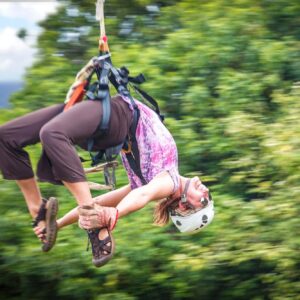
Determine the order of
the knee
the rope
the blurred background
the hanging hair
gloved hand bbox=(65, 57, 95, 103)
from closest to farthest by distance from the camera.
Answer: the knee < the rope < gloved hand bbox=(65, 57, 95, 103) < the hanging hair < the blurred background

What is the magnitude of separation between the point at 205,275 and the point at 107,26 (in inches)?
115

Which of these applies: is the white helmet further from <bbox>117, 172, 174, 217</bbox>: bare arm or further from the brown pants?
the brown pants

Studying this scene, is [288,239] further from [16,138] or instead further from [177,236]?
[16,138]

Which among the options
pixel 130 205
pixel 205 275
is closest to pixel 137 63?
pixel 205 275

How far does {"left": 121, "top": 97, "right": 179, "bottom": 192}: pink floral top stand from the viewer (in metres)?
4.47

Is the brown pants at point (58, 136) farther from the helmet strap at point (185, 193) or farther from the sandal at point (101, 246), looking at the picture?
the helmet strap at point (185, 193)

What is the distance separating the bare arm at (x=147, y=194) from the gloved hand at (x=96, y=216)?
0.15ft

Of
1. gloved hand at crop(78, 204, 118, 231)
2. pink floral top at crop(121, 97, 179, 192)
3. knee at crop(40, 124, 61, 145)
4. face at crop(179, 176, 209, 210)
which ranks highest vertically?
knee at crop(40, 124, 61, 145)

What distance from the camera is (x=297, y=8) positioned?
8633 millimetres

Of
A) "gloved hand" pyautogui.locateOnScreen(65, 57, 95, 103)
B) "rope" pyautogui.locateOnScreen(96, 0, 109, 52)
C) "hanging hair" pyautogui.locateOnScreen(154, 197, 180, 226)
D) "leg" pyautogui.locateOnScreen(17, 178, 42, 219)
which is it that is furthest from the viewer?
"hanging hair" pyautogui.locateOnScreen(154, 197, 180, 226)

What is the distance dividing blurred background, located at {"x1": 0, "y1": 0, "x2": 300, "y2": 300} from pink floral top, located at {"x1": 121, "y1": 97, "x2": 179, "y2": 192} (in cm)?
210

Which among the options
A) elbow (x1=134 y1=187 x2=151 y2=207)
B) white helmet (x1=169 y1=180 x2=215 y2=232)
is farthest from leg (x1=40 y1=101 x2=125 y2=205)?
white helmet (x1=169 y1=180 x2=215 y2=232)

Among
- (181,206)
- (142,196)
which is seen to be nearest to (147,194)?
(142,196)

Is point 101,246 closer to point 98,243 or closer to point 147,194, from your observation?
point 98,243
